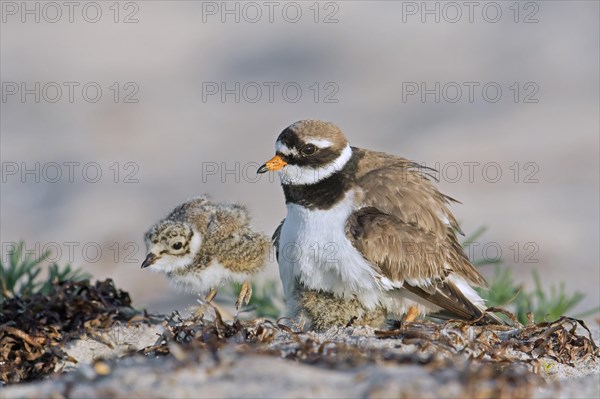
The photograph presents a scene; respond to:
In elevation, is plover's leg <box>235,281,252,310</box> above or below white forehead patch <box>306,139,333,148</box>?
below

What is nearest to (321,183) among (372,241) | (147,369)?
(372,241)

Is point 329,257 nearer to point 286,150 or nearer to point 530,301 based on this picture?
point 286,150

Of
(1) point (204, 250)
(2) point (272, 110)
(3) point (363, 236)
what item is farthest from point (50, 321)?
(2) point (272, 110)

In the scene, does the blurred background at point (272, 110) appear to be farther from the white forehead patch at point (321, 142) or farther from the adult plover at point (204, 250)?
the white forehead patch at point (321, 142)

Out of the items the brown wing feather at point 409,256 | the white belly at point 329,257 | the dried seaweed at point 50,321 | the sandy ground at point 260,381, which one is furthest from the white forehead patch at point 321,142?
the sandy ground at point 260,381

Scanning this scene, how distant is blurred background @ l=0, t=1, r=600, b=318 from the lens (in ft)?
35.3

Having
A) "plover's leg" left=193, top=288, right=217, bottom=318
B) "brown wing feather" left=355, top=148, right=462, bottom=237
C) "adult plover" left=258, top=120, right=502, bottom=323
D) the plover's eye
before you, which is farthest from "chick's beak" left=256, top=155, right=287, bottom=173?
"plover's leg" left=193, top=288, right=217, bottom=318

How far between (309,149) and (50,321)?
1.91 metres

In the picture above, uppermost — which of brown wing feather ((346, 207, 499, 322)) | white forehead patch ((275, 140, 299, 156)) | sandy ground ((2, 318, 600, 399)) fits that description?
white forehead patch ((275, 140, 299, 156))

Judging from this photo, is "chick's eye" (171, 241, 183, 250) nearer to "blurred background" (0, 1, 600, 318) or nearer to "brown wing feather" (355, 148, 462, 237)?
"brown wing feather" (355, 148, 462, 237)

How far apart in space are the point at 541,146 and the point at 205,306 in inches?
302

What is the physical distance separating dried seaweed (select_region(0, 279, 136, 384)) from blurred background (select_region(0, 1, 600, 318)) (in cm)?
215

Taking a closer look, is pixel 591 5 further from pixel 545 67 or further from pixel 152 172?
pixel 152 172

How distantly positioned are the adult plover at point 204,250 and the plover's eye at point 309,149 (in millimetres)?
788
